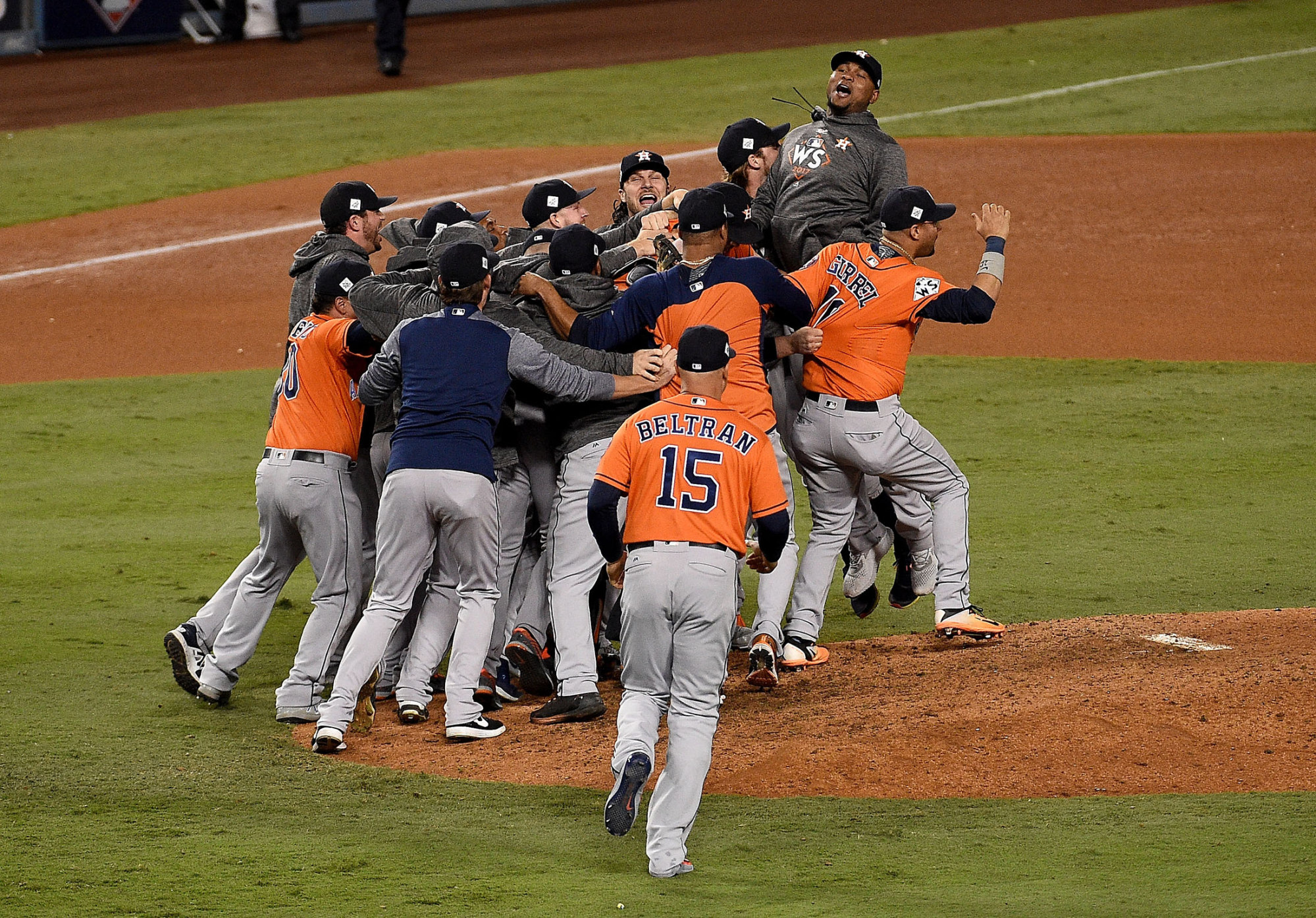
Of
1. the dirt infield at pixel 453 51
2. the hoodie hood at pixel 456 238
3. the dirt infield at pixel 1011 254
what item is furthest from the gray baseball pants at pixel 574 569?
the dirt infield at pixel 453 51

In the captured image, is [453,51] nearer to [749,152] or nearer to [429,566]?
[749,152]

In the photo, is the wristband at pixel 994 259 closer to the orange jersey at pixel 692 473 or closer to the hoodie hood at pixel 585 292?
the hoodie hood at pixel 585 292

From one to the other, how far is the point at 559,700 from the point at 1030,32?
22.0 m

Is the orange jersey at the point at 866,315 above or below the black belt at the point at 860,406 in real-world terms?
above

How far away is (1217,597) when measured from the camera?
25.8 ft

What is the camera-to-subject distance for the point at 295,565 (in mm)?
6902

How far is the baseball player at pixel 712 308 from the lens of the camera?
6387 mm

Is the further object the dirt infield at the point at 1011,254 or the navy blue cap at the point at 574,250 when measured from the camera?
the dirt infield at the point at 1011,254

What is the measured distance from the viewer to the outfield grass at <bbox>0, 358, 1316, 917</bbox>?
15.0ft

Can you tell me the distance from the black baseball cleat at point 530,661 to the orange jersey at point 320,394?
1.12 metres

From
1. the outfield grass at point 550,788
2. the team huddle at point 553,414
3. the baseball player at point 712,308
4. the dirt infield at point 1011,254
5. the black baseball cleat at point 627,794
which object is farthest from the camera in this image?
the dirt infield at point 1011,254

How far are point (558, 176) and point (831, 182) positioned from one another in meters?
11.8

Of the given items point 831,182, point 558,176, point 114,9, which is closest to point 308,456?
point 831,182

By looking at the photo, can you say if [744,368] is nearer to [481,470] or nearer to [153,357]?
[481,470]
